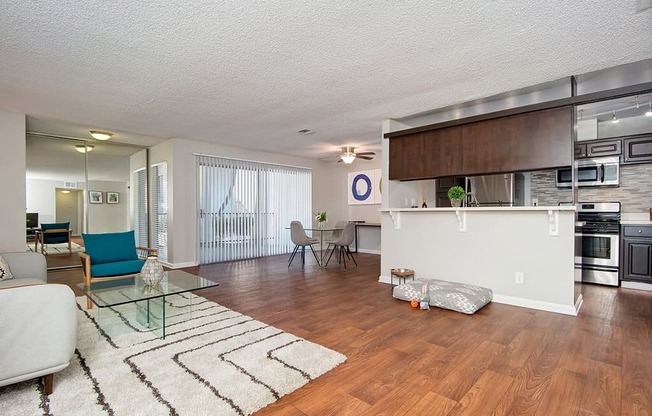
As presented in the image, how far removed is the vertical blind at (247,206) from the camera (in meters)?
6.36

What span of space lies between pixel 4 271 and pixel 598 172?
755 centimetres

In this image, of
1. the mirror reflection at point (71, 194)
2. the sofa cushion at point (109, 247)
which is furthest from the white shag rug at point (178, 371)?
the mirror reflection at point (71, 194)

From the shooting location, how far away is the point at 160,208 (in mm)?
6492

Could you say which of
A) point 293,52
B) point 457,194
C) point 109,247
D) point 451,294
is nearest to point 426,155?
point 457,194

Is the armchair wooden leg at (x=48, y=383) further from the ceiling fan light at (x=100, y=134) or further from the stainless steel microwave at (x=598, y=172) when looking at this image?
the stainless steel microwave at (x=598, y=172)

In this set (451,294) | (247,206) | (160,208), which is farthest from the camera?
(247,206)

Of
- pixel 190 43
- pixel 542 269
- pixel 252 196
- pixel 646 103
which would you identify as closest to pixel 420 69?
pixel 190 43

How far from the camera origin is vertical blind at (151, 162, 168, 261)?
6.27 metres

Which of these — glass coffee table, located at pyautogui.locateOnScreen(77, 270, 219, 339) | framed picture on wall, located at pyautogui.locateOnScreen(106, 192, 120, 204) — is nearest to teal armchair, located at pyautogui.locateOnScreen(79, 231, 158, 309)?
glass coffee table, located at pyautogui.locateOnScreen(77, 270, 219, 339)

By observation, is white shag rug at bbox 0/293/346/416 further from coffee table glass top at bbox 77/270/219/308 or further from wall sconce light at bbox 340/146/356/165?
wall sconce light at bbox 340/146/356/165

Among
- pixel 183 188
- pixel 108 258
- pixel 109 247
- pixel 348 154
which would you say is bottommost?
pixel 108 258

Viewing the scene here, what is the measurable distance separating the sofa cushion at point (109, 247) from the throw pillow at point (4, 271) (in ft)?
2.37

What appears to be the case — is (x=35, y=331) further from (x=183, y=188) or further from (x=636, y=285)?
(x=636, y=285)

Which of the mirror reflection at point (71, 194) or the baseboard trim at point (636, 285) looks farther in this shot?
the mirror reflection at point (71, 194)
